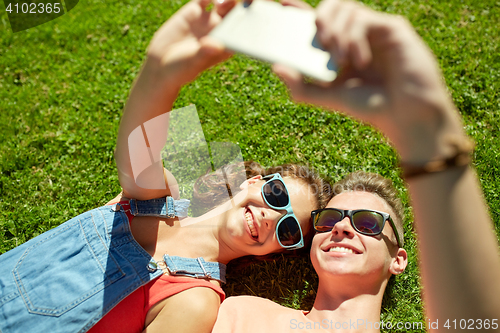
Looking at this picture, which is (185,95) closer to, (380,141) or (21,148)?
(21,148)

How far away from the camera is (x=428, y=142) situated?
1103 millimetres

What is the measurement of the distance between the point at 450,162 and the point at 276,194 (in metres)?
1.87

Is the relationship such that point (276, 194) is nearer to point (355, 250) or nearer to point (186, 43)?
point (355, 250)

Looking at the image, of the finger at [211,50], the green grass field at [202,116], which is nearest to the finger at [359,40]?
the finger at [211,50]

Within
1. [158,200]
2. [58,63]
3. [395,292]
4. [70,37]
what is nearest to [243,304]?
[158,200]

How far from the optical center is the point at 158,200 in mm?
2854

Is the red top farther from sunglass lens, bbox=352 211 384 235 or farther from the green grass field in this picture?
sunglass lens, bbox=352 211 384 235

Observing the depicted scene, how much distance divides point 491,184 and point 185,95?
12.1ft

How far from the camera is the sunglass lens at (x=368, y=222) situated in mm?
2748

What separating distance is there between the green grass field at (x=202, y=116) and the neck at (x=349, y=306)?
0.59 metres

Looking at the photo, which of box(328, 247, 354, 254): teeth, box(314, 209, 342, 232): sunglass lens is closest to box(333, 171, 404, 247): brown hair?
box(314, 209, 342, 232): sunglass lens

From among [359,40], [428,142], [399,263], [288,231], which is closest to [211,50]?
[359,40]

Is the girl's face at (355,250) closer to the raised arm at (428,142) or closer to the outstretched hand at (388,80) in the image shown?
the raised arm at (428,142)

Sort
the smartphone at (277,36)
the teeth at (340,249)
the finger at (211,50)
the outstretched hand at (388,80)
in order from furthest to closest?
1. the teeth at (340,249)
2. the finger at (211,50)
3. the smartphone at (277,36)
4. the outstretched hand at (388,80)
